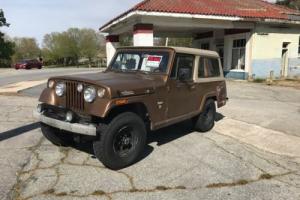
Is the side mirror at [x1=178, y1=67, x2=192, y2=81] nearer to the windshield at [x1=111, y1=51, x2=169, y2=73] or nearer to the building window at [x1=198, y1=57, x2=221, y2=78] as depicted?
the windshield at [x1=111, y1=51, x2=169, y2=73]

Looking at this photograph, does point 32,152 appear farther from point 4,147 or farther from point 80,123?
point 80,123

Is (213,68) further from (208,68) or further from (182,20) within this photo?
(182,20)

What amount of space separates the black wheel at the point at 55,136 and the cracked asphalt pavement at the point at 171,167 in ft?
0.42

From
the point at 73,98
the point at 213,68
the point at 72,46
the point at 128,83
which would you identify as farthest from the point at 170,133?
Answer: the point at 72,46

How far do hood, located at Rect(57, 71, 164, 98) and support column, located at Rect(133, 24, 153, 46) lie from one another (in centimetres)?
993

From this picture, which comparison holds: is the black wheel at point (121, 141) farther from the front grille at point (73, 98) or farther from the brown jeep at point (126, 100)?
the front grille at point (73, 98)

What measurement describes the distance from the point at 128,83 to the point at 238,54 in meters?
17.3

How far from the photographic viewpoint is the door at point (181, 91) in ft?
18.8

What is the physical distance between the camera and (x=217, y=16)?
57.5 ft

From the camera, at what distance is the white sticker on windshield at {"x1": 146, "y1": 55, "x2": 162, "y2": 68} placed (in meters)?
5.82

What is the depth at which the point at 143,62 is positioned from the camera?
6016 millimetres

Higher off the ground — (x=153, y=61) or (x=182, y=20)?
(x=182, y=20)

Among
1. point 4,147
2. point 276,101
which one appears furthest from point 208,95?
point 276,101

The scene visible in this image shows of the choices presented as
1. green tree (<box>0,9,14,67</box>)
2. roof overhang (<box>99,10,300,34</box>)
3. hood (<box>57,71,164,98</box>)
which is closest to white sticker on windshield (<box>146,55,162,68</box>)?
hood (<box>57,71,164,98</box>)
